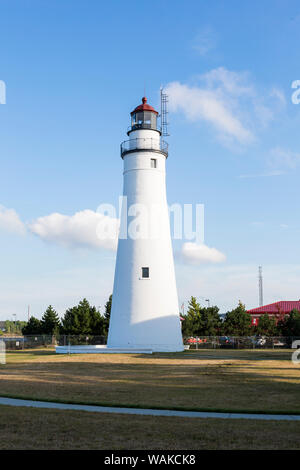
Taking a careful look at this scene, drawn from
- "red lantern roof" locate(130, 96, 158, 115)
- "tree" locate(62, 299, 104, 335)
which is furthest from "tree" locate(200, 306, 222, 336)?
"red lantern roof" locate(130, 96, 158, 115)

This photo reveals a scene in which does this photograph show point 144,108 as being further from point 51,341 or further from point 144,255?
point 51,341

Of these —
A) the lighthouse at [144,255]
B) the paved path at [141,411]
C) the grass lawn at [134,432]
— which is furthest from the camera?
the lighthouse at [144,255]

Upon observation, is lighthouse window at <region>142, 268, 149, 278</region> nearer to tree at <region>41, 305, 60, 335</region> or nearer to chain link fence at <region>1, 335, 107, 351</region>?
chain link fence at <region>1, 335, 107, 351</region>

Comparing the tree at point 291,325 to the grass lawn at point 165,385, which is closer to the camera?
the grass lawn at point 165,385

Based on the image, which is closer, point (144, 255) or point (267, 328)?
point (144, 255)

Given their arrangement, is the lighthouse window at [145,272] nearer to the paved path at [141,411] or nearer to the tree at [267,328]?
the tree at [267,328]

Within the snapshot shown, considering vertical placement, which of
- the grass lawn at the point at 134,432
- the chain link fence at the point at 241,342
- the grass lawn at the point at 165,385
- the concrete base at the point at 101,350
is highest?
the grass lawn at the point at 134,432

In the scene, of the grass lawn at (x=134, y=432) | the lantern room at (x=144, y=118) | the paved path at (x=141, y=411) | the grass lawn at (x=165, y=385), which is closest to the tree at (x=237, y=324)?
the lantern room at (x=144, y=118)

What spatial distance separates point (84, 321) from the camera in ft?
175

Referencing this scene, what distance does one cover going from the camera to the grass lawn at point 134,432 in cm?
908

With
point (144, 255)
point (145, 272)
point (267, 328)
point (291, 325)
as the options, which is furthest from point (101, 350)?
point (267, 328)

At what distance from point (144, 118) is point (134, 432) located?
107 feet

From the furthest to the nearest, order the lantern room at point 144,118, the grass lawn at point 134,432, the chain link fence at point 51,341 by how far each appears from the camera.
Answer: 1. the chain link fence at point 51,341
2. the lantern room at point 144,118
3. the grass lawn at point 134,432

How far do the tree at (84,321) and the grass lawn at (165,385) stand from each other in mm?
25211
